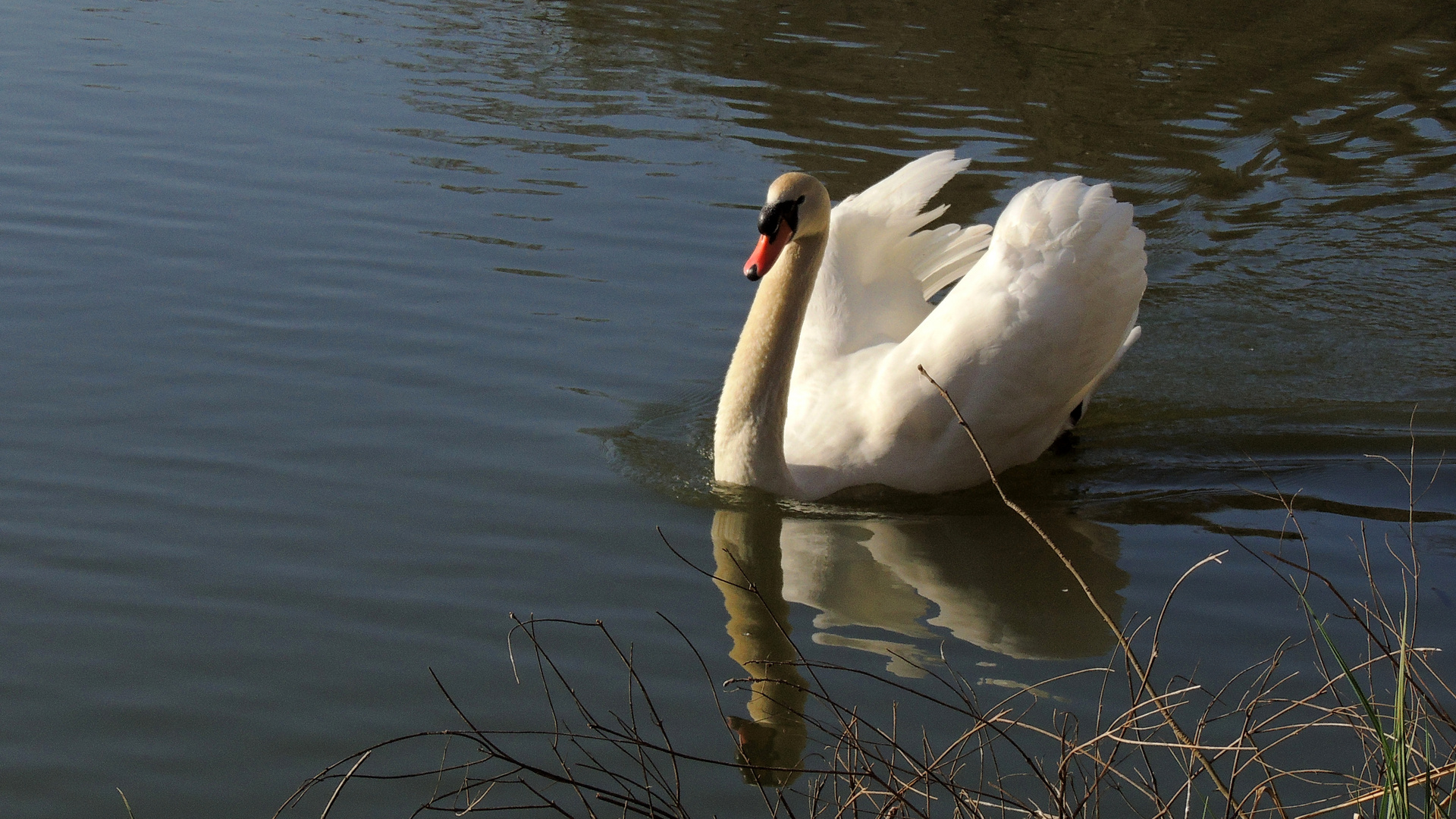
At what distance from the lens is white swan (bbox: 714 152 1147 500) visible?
217 inches

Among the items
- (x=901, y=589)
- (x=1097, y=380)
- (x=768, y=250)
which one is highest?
(x=768, y=250)

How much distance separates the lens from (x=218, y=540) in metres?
4.95

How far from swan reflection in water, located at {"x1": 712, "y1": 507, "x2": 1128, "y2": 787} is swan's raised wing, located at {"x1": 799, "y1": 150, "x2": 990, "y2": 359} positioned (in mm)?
1156

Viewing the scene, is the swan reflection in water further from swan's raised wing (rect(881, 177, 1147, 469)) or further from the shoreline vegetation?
swan's raised wing (rect(881, 177, 1147, 469))

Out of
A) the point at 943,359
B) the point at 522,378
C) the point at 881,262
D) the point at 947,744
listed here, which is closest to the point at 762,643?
the point at 947,744

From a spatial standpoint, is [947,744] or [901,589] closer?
[947,744]

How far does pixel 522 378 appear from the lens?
6500mm

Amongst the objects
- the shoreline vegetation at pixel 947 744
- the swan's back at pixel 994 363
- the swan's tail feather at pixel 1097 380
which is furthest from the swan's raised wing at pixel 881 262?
the shoreline vegetation at pixel 947 744

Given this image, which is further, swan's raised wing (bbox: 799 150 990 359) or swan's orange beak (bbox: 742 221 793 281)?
swan's raised wing (bbox: 799 150 990 359)

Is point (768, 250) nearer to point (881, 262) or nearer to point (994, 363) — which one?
point (994, 363)

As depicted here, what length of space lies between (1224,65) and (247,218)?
9572 mm

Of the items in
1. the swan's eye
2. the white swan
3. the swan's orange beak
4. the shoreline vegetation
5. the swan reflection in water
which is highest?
the swan's eye

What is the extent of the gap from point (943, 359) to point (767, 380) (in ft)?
2.21

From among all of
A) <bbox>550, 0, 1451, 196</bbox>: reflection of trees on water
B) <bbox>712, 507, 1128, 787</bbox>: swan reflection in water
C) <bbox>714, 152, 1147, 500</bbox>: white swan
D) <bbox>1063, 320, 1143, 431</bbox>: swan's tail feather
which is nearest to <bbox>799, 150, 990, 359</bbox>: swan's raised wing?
<bbox>714, 152, 1147, 500</bbox>: white swan
